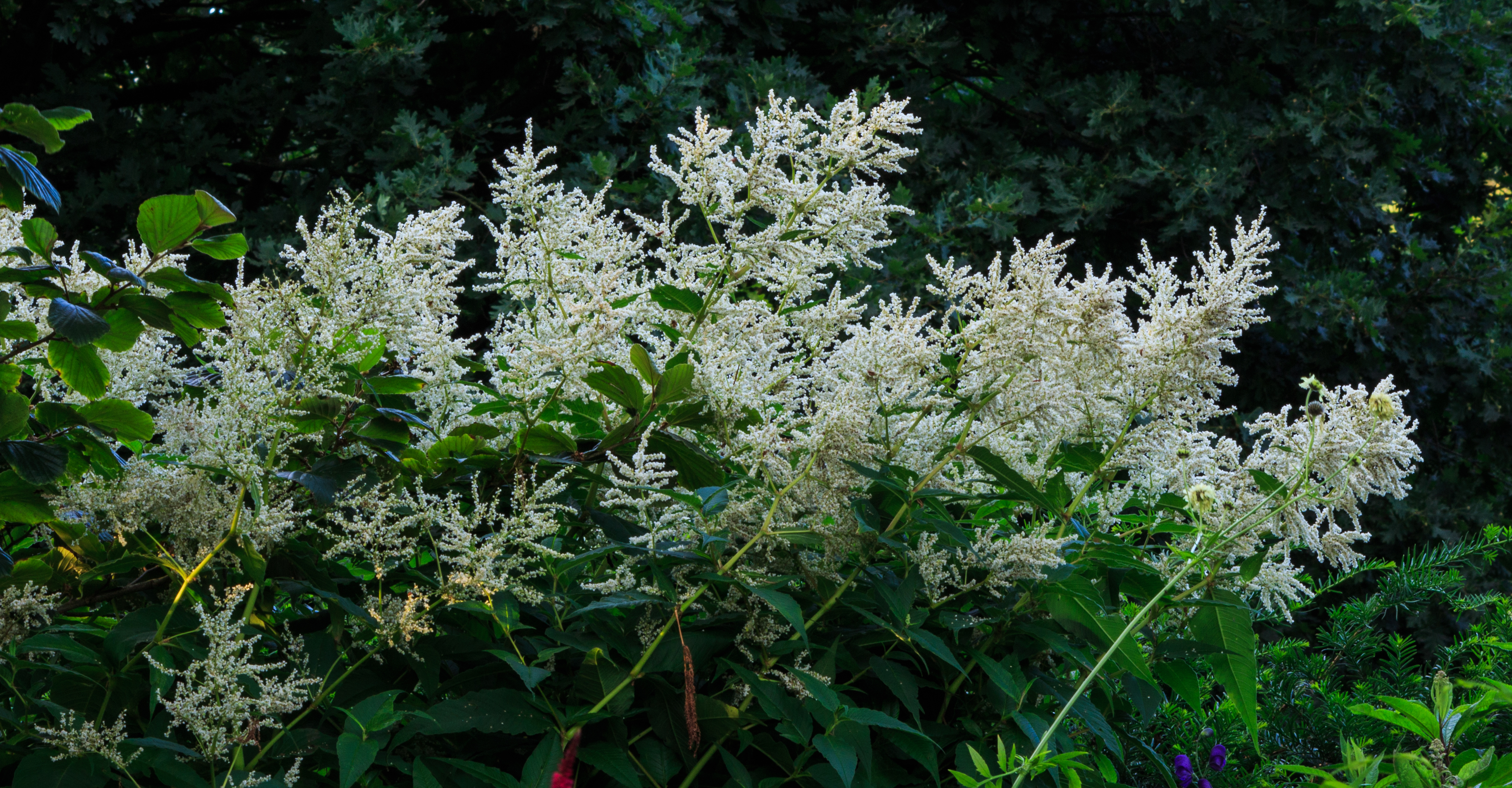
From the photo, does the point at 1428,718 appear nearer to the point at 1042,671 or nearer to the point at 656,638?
the point at 1042,671

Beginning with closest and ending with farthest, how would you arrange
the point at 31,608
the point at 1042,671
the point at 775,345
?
the point at 31,608, the point at 775,345, the point at 1042,671

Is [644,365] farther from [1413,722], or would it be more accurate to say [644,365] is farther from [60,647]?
[1413,722]

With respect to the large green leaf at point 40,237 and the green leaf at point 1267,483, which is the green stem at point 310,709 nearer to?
the large green leaf at point 40,237

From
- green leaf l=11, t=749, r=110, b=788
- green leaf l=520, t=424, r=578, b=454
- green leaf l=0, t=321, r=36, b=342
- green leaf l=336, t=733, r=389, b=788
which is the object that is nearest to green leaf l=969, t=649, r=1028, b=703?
green leaf l=520, t=424, r=578, b=454

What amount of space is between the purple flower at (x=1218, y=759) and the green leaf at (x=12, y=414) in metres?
2.91

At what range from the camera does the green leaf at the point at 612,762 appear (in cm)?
152

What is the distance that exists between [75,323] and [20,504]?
0.35 m

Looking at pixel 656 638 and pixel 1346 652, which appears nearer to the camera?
pixel 656 638

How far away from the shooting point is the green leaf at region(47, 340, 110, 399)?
1613mm

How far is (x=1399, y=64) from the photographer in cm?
763

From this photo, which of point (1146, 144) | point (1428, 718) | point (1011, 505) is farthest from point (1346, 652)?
point (1146, 144)

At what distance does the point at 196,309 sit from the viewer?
1.61m

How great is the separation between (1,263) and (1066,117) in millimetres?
6995

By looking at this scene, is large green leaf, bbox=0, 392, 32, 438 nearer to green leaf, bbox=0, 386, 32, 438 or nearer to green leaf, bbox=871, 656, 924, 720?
green leaf, bbox=0, 386, 32, 438
